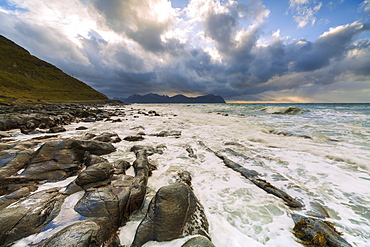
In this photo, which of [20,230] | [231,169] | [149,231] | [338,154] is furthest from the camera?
[338,154]

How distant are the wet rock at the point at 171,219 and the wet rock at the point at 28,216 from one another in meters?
2.08

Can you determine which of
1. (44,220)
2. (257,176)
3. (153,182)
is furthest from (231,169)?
(44,220)

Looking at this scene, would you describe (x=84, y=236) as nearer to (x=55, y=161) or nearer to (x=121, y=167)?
(x=121, y=167)

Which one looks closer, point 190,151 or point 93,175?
point 93,175

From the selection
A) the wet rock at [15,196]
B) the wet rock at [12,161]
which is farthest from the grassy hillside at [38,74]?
the wet rock at [15,196]

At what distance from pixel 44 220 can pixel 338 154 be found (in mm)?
12146

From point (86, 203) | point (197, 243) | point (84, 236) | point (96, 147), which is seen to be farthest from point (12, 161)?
point (197, 243)

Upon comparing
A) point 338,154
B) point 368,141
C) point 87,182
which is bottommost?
point 87,182

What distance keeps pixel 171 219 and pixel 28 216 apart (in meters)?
3.01

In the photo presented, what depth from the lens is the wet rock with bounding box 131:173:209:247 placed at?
2.98 meters

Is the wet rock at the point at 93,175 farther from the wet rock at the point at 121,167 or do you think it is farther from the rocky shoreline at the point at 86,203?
the wet rock at the point at 121,167

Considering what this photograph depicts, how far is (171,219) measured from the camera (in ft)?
10.4

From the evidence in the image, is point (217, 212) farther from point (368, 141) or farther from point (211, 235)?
point (368, 141)

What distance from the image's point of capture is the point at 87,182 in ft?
14.2
